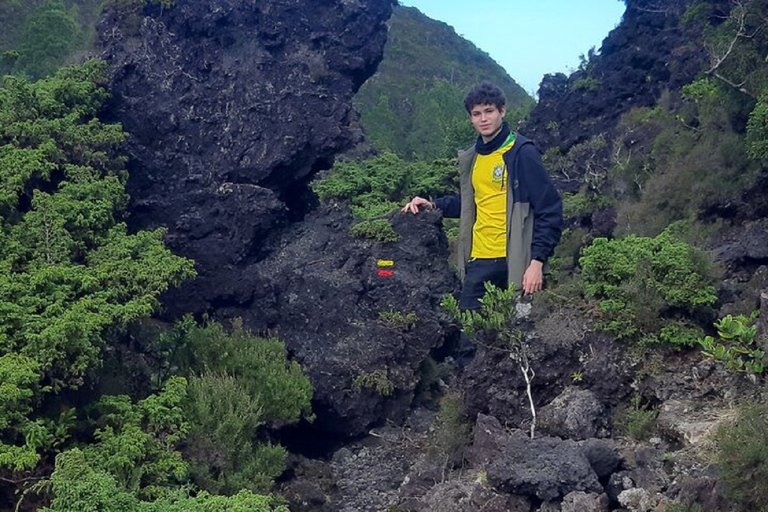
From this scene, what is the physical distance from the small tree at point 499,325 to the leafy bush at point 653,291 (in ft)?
2.31

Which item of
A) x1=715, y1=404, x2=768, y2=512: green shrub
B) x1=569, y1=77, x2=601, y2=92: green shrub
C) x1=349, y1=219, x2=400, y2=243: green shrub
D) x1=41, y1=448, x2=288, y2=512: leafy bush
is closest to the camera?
x1=715, y1=404, x2=768, y2=512: green shrub

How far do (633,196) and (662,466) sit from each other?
12.9 meters

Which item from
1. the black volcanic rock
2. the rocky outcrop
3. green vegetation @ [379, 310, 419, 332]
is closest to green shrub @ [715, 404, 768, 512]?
the rocky outcrop

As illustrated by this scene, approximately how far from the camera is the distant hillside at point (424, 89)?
30703mm

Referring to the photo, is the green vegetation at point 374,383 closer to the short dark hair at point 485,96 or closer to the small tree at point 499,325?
the small tree at point 499,325

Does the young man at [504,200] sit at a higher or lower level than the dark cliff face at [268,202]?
higher

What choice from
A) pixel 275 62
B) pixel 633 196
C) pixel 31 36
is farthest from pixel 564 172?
pixel 31 36

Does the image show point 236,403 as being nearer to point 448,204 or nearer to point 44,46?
point 448,204

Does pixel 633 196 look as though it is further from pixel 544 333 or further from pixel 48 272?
pixel 48 272

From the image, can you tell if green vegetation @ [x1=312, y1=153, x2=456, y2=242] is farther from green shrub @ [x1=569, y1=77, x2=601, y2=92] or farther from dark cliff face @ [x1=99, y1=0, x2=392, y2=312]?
green shrub @ [x1=569, y1=77, x2=601, y2=92]

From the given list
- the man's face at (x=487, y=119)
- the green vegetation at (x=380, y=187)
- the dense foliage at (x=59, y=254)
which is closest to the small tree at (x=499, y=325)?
the man's face at (x=487, y=119)

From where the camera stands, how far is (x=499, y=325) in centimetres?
617

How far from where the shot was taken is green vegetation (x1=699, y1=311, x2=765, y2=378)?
5.33 meters

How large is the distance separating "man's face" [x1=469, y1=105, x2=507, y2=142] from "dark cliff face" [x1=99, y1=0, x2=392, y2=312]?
591 cm
